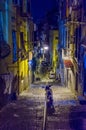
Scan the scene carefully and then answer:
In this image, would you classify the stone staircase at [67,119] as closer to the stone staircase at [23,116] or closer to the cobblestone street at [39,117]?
the cobblestone street at [39,117]

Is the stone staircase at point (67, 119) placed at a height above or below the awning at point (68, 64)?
above

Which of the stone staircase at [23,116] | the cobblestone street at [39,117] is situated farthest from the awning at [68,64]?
the stone staircase at [23,116]

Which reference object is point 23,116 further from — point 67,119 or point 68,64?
point 68,64

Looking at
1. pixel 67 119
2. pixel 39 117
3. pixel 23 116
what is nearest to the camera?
pixel 67 119

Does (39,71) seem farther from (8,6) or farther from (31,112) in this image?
(31,112)

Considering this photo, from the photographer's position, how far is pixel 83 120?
15.2 metres

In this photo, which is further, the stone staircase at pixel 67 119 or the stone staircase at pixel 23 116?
the stone staircase at pixel 23 116

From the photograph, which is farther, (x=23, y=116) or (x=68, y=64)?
(x=68, y=64)

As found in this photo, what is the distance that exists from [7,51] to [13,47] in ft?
14.7

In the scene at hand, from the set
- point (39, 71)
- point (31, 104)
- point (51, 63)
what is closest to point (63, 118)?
point (31, 104)

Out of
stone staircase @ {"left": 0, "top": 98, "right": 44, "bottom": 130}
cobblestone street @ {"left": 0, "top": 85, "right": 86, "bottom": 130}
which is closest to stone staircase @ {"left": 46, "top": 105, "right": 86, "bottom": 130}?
cobblestone street @ {"left": 0, "top": 85, "right": 86, "bottom": 130}

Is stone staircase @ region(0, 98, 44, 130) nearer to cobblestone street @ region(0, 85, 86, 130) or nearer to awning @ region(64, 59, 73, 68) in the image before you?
cobblestone street @ region(0, 85, 86, 130)

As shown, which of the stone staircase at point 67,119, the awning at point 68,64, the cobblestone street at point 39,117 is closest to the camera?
the stone staircase at point 67,119

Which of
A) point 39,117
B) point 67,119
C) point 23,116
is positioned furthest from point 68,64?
point 67,119
